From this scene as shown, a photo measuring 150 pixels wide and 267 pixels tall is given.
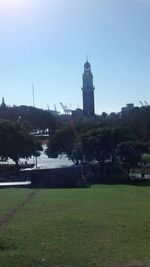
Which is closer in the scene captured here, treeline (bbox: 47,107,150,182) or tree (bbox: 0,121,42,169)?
treeline (bbox: 47,107,150,182)

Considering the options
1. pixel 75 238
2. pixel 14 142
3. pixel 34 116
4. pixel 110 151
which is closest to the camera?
pixel 75 238

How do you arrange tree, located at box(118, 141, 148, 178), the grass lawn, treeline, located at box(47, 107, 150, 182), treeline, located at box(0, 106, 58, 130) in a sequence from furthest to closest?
treeline, located at box(0, 106, 58, 130) → treeline, located at box(47, 107, 150, 182) → tree, located at box(118, 141, 148, 178) → the grass lawn

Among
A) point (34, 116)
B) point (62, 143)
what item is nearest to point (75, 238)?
point (62, 143)

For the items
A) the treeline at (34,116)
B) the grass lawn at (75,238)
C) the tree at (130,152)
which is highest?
the treeline at (34,116)

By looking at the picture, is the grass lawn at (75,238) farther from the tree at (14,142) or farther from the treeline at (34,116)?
the treeline at (34,116)

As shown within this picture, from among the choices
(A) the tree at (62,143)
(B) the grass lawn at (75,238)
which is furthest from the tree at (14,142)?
(B) the grass lawn at (75,238)

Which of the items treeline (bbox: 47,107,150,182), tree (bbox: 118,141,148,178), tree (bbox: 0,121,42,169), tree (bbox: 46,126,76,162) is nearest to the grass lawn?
treeline (bbox: 47,107,150,182)

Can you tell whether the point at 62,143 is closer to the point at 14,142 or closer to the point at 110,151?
the point at 14,142

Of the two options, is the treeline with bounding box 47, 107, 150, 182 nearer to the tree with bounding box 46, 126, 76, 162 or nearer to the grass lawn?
the tree with bounding box 46, 126, 76, 162

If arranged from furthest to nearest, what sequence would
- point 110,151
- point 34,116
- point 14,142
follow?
point 34,116
point 14,142
point 110,151

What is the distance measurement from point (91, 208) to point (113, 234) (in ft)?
26.6

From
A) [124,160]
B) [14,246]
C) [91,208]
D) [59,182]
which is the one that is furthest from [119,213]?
[124,160]

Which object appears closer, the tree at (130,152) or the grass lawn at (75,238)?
the grass lawn at (75,238)

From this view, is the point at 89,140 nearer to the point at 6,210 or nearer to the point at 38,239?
the point at 6,210
